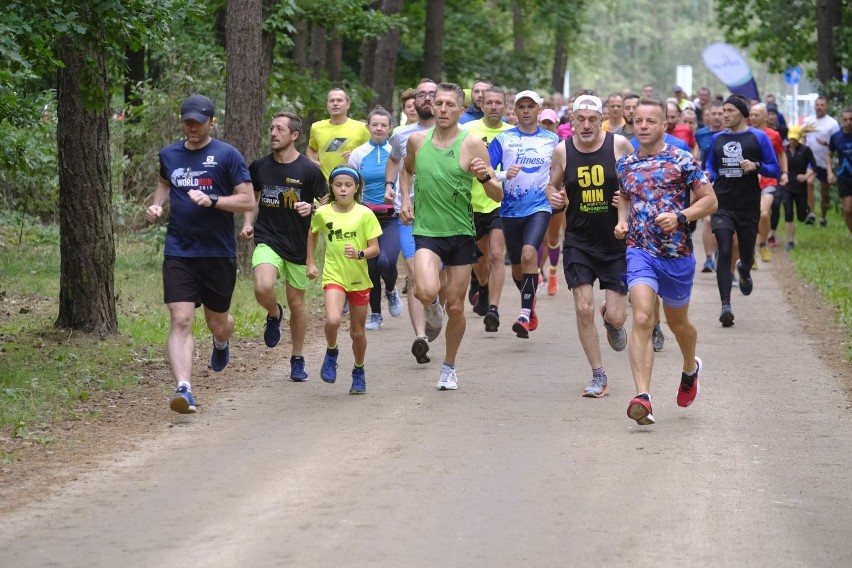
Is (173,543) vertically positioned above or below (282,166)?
below

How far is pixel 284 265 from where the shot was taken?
1120 centimetres

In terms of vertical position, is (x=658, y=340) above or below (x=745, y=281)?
below

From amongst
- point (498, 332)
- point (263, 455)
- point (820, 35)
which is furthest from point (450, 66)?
point (263, 455)

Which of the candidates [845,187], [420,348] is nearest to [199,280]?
[420,348]

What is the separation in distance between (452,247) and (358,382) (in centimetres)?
119

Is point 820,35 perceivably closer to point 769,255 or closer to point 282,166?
point 769,255

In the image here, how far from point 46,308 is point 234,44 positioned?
147 inches

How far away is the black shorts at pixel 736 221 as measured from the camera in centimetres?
1515

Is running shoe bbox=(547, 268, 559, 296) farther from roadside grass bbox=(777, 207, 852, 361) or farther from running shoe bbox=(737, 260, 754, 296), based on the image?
roadside grass bbox=(777, 207, 852, 361)

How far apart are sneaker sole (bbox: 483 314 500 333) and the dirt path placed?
51.2 inches

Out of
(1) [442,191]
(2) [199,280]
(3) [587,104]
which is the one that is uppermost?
(3) [587,104]

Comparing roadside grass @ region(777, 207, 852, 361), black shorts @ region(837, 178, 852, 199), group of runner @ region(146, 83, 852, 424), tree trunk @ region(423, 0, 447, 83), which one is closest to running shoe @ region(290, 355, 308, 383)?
group of runner @ region(146, 83, 852, 424)

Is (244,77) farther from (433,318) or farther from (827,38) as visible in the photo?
(827,38)

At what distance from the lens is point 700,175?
377 inches
